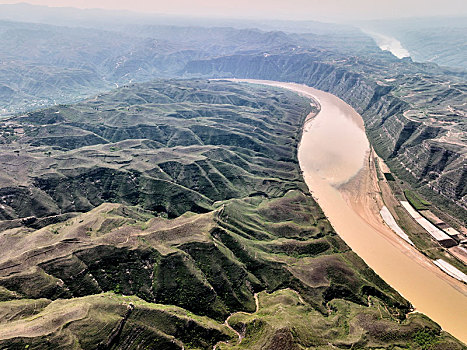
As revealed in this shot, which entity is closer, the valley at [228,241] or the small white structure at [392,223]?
the valley at [228,241]

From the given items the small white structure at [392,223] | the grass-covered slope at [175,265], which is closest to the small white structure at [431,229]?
the small white structure at [392,223]

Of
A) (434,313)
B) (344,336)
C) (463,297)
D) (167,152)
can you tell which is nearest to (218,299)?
(344,336)

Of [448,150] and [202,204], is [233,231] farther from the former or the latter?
[448,150]

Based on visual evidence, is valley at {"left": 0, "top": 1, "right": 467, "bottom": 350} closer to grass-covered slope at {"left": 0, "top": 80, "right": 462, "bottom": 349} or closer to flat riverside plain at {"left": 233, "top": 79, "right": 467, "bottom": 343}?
grass-covered slope at {"left": 0, "top": 80, "right": 462, "bottom": 349}

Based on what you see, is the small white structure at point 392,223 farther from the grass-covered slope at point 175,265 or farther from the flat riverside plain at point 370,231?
the grass-covered slope at point 175,265

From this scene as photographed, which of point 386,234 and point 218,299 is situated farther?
point 386,234

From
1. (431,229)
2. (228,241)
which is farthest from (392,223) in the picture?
(228,241)

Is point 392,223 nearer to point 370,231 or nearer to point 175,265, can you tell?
point 370,231
